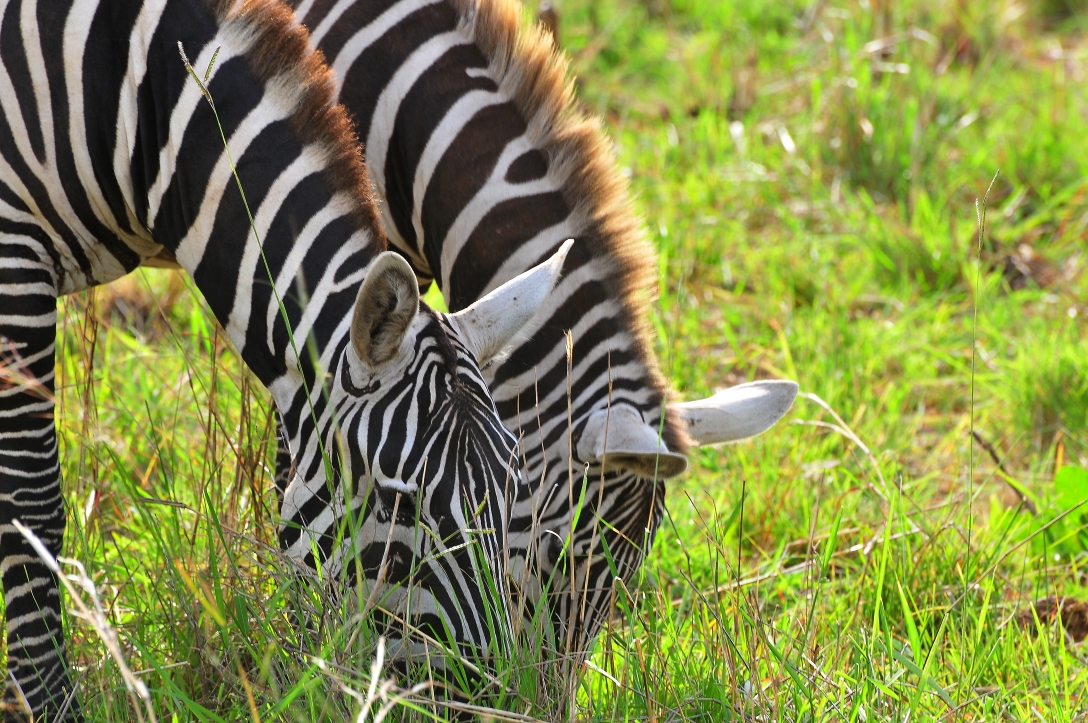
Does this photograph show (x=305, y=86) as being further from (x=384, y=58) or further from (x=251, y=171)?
(x=384, y=58)

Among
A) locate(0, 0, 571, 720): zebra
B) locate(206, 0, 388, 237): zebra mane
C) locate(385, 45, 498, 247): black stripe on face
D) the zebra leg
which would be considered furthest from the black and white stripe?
the zebra leg

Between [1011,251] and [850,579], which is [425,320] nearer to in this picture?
[850,579]

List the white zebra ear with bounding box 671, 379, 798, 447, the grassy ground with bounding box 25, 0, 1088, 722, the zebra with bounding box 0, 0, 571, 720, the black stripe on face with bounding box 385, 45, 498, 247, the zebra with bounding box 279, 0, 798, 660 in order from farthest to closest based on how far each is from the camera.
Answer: the black stripe on face with bounding box 385, 45, 498, 247 < the white zebra ear with bounding box 671, 379, 798, 447 < the zebra with bounding box 279, 0, 798, 660 < the grassy ground with bounding box 25, 0, 1088, 722 < the zebra with bounding box 0, 0, 571, 720

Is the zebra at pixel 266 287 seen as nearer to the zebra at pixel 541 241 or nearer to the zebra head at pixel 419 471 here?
the zebra head at pixel 419 471

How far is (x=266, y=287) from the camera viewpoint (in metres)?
2.48

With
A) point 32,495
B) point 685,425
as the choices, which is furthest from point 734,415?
point 32,495

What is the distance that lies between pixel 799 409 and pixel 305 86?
9.03ft

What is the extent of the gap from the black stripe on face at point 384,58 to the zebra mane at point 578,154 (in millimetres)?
78

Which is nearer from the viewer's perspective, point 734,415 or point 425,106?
point 734,415

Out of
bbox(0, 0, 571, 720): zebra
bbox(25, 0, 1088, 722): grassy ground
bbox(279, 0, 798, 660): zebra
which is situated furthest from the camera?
bbox(279, 0, 798, 660): zebra

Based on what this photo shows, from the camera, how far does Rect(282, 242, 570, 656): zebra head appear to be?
2170 millimetres

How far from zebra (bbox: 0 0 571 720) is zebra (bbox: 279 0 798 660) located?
48 centimetres

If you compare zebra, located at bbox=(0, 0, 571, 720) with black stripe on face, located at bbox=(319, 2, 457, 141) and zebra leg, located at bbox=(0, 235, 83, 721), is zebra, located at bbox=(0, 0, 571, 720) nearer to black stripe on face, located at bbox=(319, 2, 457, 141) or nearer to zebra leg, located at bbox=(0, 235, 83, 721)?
zebra leg, located at bbox=(0, 235, 83, 721)

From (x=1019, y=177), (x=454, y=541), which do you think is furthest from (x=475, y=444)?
(x=1019, y=177)
